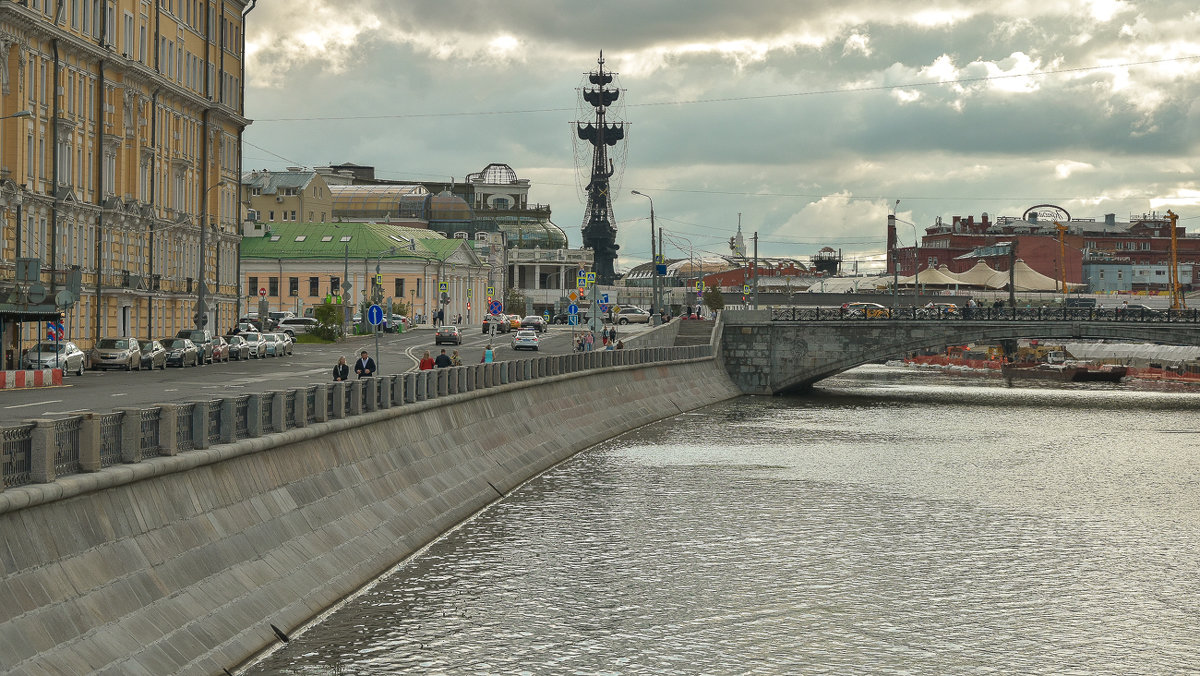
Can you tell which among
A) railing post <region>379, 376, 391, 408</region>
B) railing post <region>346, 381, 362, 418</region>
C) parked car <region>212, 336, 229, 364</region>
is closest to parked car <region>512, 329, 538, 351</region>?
parked car <region>212, 336, 229, 364</region>

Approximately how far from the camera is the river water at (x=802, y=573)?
23.4m

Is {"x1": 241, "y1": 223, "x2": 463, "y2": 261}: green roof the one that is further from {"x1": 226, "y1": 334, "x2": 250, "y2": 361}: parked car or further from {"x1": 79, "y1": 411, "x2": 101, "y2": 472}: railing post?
{"x1": 79, "y1": 411, "x2": 101, "y2": 472}: railing post

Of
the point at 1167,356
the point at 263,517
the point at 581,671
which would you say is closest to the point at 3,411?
the point at 263,517

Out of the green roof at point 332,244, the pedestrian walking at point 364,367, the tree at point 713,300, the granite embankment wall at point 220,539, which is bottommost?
the granite embankment wall at point 220,539

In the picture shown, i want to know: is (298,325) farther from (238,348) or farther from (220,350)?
(220,350)

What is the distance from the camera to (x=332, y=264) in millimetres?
152000

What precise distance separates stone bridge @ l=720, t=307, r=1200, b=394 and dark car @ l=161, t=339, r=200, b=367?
47.2 meters

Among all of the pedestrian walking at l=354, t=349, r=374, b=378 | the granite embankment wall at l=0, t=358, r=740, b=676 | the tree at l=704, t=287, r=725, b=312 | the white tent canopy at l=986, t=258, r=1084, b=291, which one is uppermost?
the white tent canopy at l=986, t=258, r=1084, b=291

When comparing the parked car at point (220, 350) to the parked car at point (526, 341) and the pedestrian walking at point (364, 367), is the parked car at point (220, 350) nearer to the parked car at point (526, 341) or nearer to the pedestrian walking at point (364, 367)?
the parked car at point (526, 341)

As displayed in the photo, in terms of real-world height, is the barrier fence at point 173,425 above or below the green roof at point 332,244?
below

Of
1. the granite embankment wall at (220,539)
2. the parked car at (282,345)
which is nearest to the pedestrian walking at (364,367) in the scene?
the granite embankment wall at (220,539)

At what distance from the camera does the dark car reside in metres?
64.6

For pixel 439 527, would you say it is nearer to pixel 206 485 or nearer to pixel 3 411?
pixel 3 411

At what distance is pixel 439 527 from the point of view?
109 ft
